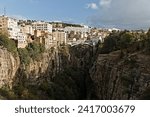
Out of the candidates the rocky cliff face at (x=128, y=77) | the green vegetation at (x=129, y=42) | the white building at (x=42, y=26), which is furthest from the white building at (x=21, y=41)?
the white building at (x=42, y=26)

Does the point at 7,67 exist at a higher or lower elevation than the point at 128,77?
lower

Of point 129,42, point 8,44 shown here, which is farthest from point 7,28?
point 129,42

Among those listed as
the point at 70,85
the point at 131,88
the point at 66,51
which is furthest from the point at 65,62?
the point at 131,88

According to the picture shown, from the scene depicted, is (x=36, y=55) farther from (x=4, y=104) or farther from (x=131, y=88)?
(x=4, y=104)

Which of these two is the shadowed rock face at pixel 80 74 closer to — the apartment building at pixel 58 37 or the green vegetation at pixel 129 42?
the green vegetation at pixel 129 42

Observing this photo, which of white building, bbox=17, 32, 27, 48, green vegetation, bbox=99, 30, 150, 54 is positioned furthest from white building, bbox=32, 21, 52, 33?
green vegetation, bbox=99, 30, 150, 54

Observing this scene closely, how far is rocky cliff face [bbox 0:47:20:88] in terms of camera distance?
79.1 feet

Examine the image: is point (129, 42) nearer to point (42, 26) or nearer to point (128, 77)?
point (128, 77)

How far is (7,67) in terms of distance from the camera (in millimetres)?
24984

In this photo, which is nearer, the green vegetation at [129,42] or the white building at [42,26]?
the green vegetation at [129,42]

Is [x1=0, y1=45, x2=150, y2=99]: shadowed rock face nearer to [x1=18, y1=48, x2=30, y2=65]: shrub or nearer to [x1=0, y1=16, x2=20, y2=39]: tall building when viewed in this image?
[x1=18, y1=48, x2=30, y2=65]: shrub

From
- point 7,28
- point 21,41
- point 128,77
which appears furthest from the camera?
point 7,28

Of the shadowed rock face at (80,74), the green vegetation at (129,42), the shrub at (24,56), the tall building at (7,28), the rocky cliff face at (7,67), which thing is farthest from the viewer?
Answer: the tall building at (7,28)

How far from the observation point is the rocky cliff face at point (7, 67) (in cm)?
2411
